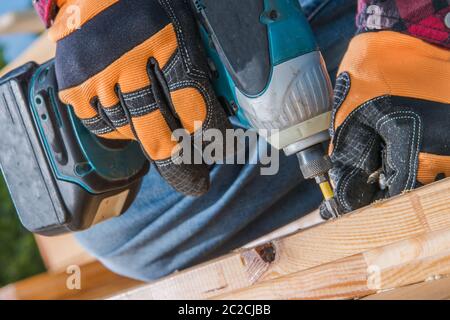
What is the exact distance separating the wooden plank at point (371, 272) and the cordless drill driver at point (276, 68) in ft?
0.52

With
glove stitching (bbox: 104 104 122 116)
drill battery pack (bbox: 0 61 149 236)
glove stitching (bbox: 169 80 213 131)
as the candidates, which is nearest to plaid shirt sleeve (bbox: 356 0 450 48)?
glove stitching (bbox: 169 80 213 131)

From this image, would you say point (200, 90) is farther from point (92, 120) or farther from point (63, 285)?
point (63, 285)

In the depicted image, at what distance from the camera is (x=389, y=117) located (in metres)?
0.77

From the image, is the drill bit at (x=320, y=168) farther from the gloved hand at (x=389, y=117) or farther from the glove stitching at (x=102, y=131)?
the glove stitching at (x=102, y=131)

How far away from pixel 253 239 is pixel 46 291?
602 mm

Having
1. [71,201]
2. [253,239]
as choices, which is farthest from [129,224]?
[71,201]

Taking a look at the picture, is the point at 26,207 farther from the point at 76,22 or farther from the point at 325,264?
the point at 325,264

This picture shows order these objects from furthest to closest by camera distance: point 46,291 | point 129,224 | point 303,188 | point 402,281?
point 46,291
point 129,224
point 303,188
point 402,281

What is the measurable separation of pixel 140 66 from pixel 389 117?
12.5 inches

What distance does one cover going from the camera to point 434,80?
2.56ft

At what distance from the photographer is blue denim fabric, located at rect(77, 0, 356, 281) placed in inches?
46.6

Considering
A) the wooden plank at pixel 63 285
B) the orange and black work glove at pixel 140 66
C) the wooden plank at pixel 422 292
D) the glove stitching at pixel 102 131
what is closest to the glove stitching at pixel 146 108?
the orange and black work glove at pixel 140 66

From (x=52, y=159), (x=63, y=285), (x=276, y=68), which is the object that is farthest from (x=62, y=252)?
A: (x=276, y=68)

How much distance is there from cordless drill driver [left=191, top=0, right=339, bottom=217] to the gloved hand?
0.11 ft
